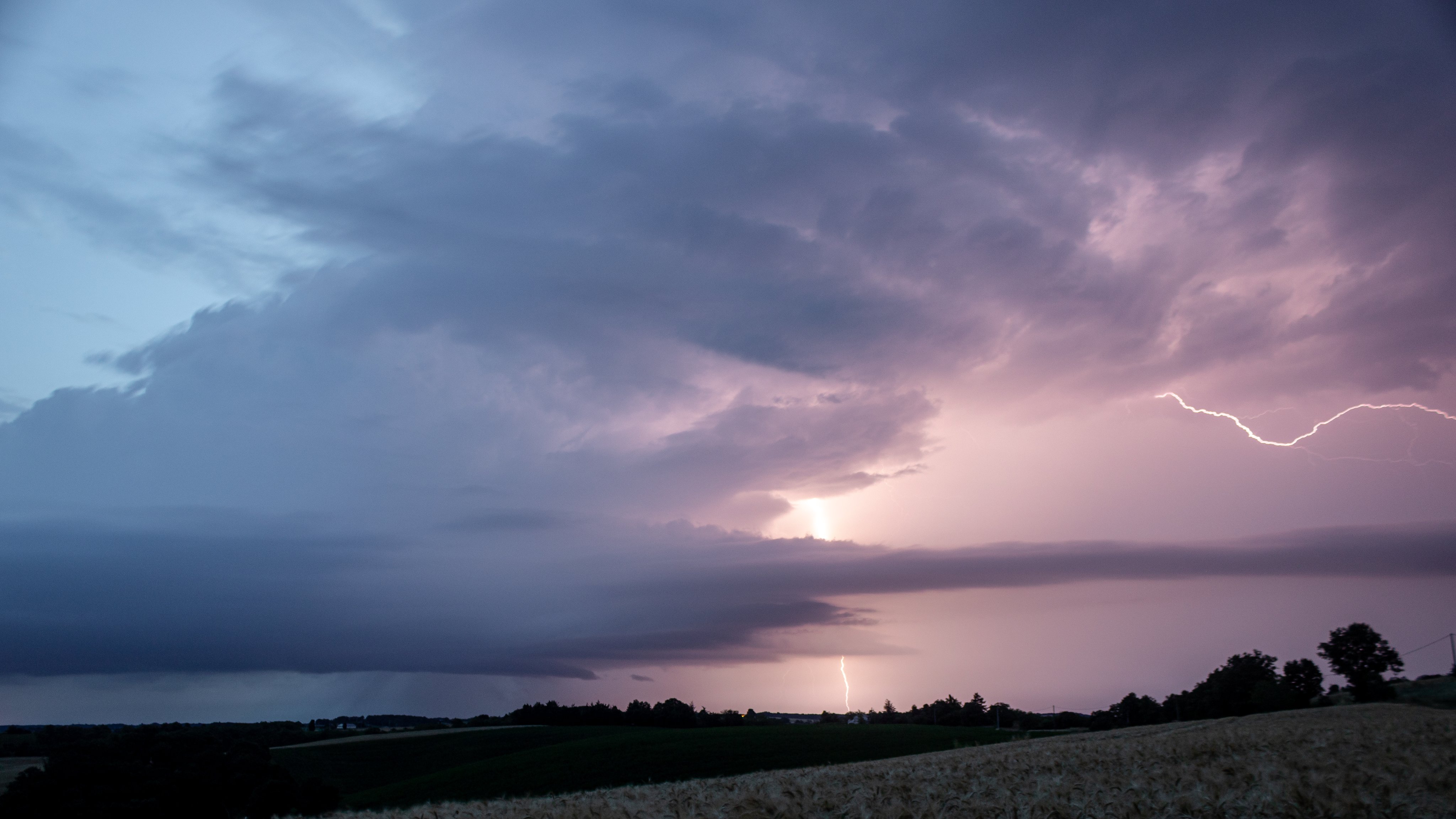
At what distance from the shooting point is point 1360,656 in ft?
318

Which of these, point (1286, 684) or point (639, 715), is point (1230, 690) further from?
point (639, 715)

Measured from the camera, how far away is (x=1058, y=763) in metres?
15.0

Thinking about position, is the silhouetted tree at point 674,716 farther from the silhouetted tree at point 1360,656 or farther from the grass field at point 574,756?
the silhouetted tree at point 1360,656

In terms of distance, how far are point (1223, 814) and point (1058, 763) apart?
5167 mm

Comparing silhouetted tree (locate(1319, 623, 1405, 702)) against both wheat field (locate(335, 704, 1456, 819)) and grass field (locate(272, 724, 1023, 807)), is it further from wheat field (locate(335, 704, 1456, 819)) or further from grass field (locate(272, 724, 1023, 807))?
wheat field (locate(335, 704, 1456, 819))

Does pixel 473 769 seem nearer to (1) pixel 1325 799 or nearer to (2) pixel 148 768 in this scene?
(2) pixel 148 768

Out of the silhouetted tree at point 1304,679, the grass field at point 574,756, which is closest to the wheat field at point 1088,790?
the grass field at point 574,756

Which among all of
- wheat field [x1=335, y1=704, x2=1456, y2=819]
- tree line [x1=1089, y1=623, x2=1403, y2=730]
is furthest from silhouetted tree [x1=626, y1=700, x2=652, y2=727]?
wheat field [x1=335, y1=704, x2=1456, y2=819]

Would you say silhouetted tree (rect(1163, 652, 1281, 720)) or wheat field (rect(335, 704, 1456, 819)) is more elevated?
wheat field (rect(335, 704, 1456, 819))

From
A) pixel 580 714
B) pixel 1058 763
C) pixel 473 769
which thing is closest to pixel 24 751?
pixel 473 769

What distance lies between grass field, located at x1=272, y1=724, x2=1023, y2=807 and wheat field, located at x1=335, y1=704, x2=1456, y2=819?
36.1m

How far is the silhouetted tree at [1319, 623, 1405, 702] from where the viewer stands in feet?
310

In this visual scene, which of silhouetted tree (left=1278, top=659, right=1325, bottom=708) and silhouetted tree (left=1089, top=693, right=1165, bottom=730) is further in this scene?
silhouetted tree (left=1089, top=693, right=1165, bottom=730)

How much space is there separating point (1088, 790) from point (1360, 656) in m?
112
